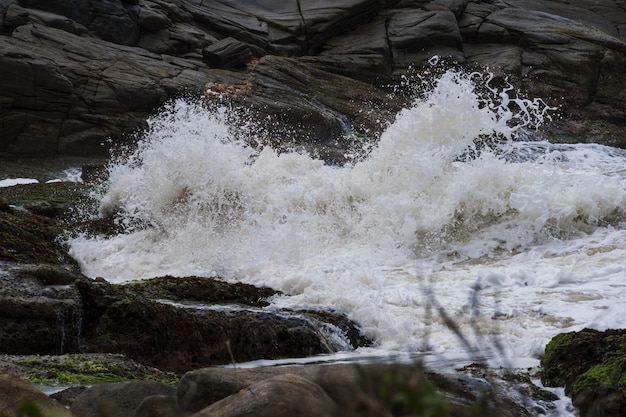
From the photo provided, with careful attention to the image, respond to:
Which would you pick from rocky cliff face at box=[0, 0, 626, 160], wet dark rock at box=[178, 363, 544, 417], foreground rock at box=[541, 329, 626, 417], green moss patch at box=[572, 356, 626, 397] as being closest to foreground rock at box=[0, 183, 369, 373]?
wet dark rock at box=[178, 363, 544, 417]

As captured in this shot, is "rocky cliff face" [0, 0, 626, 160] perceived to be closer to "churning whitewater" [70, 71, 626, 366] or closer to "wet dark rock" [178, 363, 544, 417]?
"churning whitewater" [70, 71, 626, 366]

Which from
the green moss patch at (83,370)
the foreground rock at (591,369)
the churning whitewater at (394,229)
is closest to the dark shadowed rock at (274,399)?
the green moss patch at (83,370)

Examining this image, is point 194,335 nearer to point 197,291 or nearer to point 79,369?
point 197,291

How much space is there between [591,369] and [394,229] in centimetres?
686

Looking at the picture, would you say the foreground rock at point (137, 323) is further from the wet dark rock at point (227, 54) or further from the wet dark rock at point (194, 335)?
the wet dark rock at point (227, 54)

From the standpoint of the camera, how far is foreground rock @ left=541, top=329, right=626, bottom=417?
523 cm

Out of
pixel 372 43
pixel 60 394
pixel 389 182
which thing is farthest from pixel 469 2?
pixel 60 394

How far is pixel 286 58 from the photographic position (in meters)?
26.2

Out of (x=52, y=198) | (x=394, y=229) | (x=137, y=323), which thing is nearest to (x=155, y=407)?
(x=137, y=323)

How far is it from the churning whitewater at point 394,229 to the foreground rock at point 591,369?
100 centimetres

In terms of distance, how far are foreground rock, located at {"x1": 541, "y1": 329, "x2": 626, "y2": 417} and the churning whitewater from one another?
3.28ft

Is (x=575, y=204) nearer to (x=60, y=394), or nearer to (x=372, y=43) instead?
(x=60, y=394)

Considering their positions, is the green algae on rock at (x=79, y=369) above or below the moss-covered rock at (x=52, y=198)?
above

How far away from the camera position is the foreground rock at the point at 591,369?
17.2 feet
